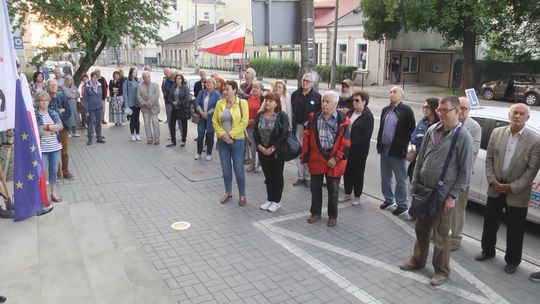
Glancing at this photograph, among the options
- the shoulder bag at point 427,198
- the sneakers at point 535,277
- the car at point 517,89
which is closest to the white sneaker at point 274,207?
the shoulder bag at point 427,198

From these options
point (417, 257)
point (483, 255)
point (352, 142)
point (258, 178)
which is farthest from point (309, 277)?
point (258, 178)

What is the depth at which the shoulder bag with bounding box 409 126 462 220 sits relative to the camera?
4.56 m

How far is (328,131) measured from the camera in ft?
20.2

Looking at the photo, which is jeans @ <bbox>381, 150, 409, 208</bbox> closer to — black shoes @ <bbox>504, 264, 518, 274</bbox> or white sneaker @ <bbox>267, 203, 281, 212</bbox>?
white sneaker @ <bbox>267, 203, 281, 212</bbox>

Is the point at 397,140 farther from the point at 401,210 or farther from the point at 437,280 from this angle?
the point at 437,280

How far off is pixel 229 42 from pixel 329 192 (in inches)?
257

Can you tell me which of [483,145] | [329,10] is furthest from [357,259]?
[329,10]

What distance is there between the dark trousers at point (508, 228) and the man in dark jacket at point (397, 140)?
155cm

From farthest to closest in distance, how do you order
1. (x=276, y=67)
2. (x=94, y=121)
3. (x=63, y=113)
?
(x=276, y=67) < (x=94, y=121) < (x=63, y=113)

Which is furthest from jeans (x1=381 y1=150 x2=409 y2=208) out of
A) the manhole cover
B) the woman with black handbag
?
the woman with black handbag

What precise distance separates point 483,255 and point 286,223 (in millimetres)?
2520

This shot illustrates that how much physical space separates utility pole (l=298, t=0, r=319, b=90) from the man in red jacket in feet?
→ 6.76

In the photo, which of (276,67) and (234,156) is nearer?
(234,156)

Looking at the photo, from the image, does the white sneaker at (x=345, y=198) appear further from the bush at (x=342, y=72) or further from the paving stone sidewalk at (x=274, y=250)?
the bush at (x=342, y=72)
